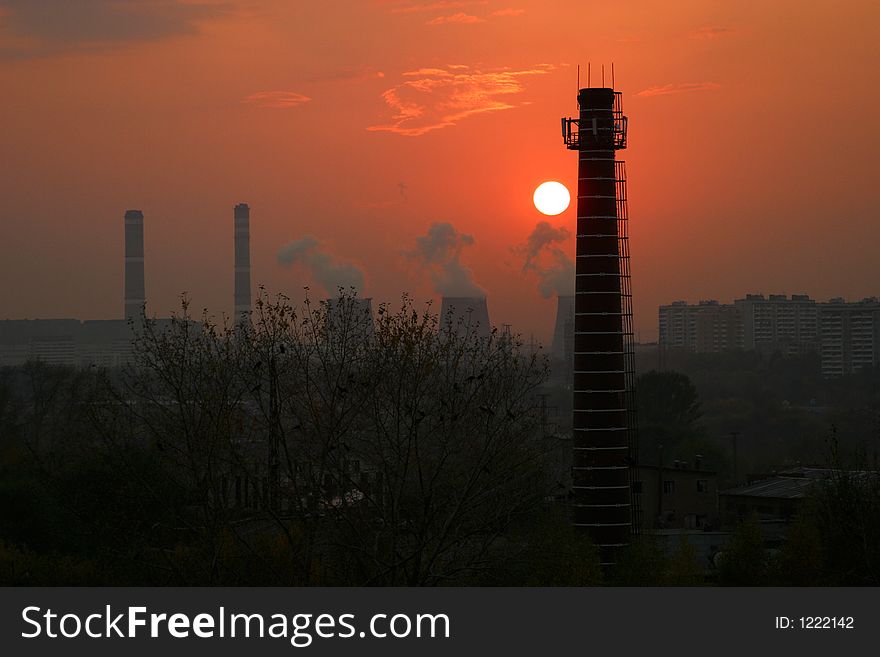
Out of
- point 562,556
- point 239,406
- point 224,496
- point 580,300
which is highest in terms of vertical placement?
point 580,300

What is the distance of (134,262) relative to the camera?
477ft

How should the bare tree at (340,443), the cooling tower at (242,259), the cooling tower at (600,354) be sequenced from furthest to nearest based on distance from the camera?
the cooling tower at (242,259)
the cooling tower at (600,354)
the bare tree at (340,443)

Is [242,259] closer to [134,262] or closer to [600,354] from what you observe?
[134,262]

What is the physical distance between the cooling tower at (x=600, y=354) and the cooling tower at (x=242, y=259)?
98.8 metres

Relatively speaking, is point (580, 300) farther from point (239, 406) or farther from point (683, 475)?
point (239, 406)

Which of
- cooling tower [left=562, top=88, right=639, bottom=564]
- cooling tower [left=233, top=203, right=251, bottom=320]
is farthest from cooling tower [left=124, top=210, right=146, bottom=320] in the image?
cooling tower [left=562, top=88, right=639, bottom=564]

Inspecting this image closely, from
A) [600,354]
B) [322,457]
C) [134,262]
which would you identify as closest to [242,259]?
[134,262]

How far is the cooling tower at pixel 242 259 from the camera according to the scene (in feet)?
426

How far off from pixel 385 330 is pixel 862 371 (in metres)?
93.1

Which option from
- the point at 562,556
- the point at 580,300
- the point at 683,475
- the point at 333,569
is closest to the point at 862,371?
the point at 683,475

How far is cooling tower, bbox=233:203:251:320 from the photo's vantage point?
5108 inches

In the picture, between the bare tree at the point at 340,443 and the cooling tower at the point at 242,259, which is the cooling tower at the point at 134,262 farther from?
the bare tree at the point at 340,443

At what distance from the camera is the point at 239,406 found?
15750mm

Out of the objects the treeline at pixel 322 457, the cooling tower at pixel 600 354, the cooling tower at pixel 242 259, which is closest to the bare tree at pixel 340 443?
the treeline at pixel 322 457
